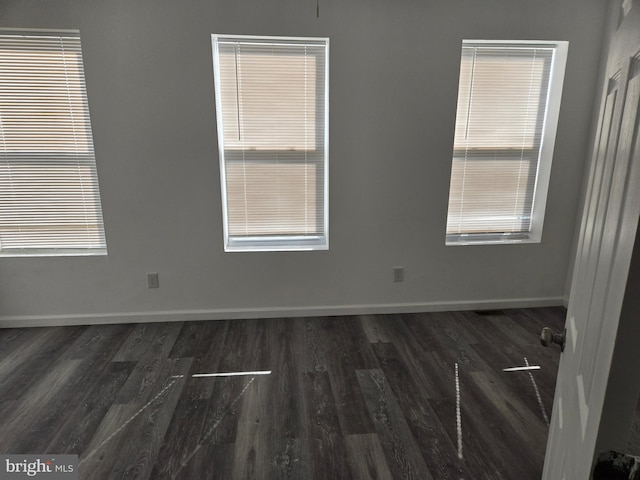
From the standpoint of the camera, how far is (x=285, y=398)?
2.16 m

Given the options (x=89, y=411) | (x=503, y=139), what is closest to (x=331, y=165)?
(x=503, y=139)

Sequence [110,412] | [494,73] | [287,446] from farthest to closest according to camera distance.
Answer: [494,73], [110,412], [287,446]

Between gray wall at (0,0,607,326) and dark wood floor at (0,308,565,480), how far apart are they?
0.91 ft

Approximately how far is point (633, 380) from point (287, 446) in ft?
5.22

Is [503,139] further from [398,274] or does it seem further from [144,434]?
[144,434]

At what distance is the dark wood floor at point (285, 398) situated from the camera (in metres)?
1.73

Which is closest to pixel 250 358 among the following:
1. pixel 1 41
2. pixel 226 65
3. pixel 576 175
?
pixel 226 65

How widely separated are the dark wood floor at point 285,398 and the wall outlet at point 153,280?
33 centimetres

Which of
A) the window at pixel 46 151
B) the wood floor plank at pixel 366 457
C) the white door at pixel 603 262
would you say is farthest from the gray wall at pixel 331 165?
the white door at pixel 603 262

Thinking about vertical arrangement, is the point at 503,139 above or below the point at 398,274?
above

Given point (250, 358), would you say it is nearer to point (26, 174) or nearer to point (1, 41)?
point (26, 174)

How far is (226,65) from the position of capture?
2781 millimetres

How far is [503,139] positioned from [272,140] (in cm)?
192

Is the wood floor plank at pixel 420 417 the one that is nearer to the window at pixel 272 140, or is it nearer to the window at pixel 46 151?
the window at pixel 272 140
